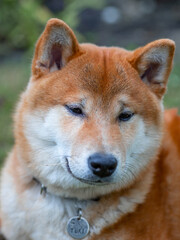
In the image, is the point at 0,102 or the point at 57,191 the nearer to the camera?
the point at 57,191

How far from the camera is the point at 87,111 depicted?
3.41m

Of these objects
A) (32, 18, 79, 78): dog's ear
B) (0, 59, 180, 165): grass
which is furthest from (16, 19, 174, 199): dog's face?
(0, 59, 180, 165): grass

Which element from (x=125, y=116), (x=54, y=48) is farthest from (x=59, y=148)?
(x=54, y=48)

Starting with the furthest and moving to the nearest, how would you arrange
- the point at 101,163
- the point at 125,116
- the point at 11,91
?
the point at 11,91 < the point at 125,116 < the point at 101,163

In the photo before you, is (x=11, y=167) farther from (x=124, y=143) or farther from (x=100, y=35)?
(x=100, y=35)

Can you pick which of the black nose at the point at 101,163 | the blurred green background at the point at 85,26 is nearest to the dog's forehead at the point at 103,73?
the black nose at the point at 101,163

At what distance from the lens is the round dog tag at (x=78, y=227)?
11.8 feet

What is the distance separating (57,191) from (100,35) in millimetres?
6574

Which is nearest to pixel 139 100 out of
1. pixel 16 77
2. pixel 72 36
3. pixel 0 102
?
→ pixel 72 36

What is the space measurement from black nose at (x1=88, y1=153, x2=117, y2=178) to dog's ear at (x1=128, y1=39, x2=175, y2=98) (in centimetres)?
98

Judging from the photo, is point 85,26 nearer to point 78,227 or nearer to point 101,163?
point 78,227

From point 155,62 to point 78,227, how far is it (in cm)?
162

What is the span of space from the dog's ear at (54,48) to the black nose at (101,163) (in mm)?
966

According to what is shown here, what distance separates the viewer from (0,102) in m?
6.93
